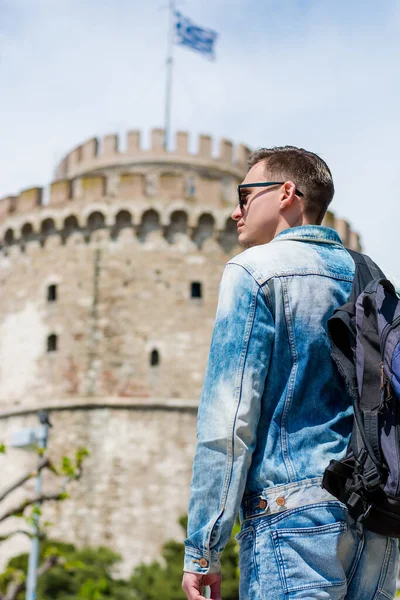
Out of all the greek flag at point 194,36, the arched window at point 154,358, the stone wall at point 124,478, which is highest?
the greek flag at point 194,36

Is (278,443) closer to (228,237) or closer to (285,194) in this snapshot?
(285,194)

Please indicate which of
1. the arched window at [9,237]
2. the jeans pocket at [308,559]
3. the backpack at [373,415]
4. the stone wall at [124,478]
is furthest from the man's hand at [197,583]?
the arched window at [9,237]

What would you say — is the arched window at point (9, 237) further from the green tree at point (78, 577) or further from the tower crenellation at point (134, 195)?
the green tree at point (78, 577)

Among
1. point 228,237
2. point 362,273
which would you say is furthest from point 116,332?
point 362,273

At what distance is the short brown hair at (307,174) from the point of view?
118 inches

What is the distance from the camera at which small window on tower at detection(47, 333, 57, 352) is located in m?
22.0

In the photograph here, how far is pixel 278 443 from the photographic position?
2637mm

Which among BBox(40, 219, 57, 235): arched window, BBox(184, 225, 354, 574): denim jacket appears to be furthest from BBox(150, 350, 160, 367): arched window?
BBox(184, 225, 354, 574): denim jacket

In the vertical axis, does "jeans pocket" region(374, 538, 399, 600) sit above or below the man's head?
below

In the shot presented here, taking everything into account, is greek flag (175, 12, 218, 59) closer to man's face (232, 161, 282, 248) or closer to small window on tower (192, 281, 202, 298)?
small window on tower (192, 281, 202, 298)

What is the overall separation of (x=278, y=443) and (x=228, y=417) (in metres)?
0.16

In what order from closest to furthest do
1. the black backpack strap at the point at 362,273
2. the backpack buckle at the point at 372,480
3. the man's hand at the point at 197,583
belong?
the backpack buckle at the point at 372,480, the man's hand at the point at 197,583, the black backpack strap at the point at 362,273

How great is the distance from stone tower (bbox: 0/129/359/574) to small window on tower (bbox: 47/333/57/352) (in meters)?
0.02

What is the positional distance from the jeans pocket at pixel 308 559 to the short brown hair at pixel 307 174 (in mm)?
1020
